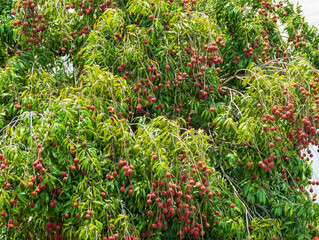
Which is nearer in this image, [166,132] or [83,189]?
[83,189]

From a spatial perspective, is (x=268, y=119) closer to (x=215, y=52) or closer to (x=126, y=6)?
(x=215, y=52)

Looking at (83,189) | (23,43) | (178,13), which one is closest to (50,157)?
(83,189)

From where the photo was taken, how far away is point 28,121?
4098mm

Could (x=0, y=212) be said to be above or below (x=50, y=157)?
below

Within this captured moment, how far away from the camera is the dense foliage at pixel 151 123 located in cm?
390

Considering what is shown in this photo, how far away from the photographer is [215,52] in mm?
5023

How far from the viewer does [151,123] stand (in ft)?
14.5

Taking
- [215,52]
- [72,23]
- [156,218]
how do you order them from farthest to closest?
[72,23] → [215,52] → [156,218]

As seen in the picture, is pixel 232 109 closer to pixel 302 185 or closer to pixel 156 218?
pixel 302 185

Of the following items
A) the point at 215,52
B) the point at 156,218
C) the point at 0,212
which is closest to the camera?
the point at 0,212

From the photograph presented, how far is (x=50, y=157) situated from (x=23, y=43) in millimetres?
1675

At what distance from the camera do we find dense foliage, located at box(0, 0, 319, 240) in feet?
12.8

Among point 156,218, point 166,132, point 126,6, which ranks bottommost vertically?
point 156,218

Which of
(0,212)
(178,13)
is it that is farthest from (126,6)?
(0,212)
